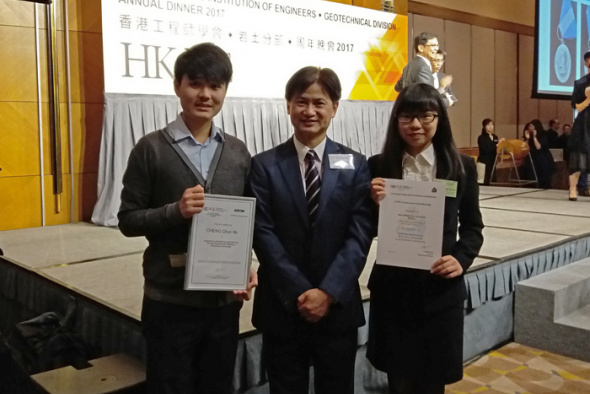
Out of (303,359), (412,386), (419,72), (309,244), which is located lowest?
(412,386)

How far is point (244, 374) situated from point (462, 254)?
0.81m

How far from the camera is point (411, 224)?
1413 mm

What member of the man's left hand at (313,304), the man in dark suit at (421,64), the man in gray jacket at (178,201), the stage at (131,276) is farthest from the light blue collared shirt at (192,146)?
the man in dark suit at (421,64)

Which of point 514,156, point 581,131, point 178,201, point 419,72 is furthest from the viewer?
point 514,156

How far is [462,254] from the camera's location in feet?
Result: 4.84

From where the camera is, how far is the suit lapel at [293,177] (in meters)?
1.33

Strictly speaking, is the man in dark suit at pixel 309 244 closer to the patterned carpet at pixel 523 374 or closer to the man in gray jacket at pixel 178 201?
the man in gray jacket at pixel 178 201

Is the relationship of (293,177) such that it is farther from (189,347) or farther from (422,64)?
(422,64)

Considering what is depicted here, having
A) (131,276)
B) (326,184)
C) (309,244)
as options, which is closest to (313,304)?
(309,244)

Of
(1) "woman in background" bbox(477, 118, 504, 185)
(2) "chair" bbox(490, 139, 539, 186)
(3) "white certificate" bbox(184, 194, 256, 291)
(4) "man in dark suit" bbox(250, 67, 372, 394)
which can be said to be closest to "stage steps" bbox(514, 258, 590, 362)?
(4) "man in dark suit" bbox(250, 67, 372, 394)

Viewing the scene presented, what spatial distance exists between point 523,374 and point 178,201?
1.77m

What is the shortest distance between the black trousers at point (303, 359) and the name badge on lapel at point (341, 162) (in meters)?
0.37

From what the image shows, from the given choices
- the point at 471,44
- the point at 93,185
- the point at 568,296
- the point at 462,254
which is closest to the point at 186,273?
the point at 462,254

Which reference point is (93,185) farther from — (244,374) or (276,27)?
(244,374)
